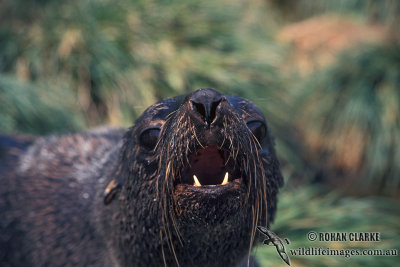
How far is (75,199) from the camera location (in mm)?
2623

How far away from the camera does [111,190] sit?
7.26 feet

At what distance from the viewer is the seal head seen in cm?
172

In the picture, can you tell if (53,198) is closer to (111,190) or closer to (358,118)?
(111,190)

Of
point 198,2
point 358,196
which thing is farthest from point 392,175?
point 198,2

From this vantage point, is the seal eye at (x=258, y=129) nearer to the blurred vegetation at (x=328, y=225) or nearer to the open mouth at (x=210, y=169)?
the open mouth at (x=210, y=169)

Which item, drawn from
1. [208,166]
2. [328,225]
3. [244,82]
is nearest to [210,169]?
[208,166]

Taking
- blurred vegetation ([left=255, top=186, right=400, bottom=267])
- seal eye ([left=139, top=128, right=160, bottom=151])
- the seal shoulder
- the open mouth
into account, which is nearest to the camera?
the open mouth

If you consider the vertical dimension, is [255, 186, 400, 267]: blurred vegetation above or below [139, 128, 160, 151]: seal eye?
below

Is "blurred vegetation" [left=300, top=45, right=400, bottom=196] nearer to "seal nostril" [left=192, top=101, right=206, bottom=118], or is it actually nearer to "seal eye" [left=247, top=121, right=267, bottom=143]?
"seal eye" [left=247, top=121, right=267, bottom=143]

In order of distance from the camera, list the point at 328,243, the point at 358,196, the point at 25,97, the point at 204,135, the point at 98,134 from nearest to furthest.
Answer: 1. the point at 204,135
2. the point at 98,134
3. the point at 328,243
4. the point at 25,97
5. the point at 358,196

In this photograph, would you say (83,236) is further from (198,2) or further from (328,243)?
(198,2)

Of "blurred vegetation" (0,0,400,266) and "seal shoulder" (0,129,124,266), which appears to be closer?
"seal shoulder" (0,129,124,266)

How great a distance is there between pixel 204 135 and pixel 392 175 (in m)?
5.21

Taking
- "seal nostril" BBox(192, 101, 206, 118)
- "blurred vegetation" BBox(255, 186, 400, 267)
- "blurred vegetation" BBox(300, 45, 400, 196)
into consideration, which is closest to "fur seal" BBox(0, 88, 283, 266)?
"seal nostril" BBox(192, 101, 206, 118)
